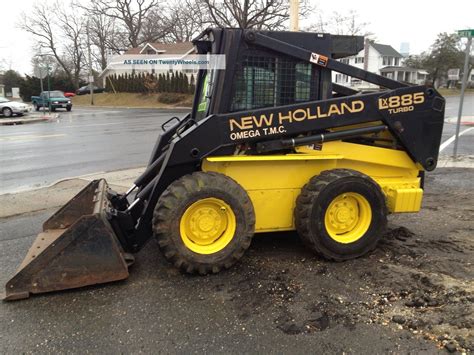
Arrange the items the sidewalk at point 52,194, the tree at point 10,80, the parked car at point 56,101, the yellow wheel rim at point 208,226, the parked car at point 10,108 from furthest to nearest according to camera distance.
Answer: the tree at point 10,80, the parked car at point 56,101, the parked car at point 10,108, the sidewalk at point 52,194, the yellow wheel rim at point 208,226

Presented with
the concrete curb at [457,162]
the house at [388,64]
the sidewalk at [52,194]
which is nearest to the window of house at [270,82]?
the sidewalk at [52,194]

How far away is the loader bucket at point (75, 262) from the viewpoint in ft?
11.6

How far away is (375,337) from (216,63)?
2.84m

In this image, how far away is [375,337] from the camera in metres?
3.01

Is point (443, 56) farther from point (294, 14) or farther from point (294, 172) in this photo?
point (294, 172)

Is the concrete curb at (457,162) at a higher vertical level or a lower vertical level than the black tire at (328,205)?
lower

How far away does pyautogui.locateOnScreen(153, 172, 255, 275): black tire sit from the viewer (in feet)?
12.4

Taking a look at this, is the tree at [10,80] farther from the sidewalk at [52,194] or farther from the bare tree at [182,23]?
the sidewalk at [52,194]

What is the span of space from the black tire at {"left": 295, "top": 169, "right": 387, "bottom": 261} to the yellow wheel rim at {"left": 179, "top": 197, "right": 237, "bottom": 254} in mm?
737

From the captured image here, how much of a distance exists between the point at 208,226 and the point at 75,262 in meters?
1.20

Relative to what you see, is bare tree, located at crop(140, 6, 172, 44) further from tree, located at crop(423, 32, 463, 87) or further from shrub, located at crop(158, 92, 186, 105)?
tree, located at crop(423, 32, 463, 87)

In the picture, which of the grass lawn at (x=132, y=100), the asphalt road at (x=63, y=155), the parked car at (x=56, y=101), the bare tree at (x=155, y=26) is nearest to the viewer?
the asphalt road at (x=63, y=155)

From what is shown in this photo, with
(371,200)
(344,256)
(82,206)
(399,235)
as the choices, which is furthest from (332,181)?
(82,206)

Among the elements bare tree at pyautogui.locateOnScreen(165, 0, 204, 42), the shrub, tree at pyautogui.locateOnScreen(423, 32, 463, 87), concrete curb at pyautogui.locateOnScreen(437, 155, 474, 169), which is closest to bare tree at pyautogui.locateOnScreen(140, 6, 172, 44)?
bare tree at pyautogui.locateOnScreen(165, 0, 204, 42)
